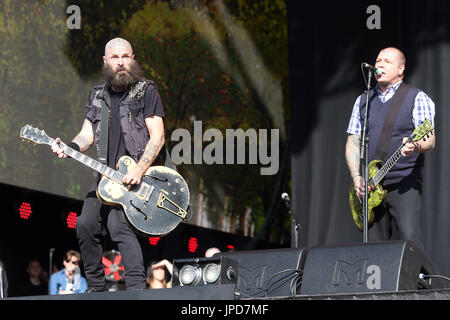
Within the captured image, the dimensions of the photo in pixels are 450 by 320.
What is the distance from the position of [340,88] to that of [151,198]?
3.88 metres

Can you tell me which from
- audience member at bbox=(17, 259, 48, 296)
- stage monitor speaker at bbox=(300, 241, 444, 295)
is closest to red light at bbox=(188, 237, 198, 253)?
audience member at bbox=(17, 259, 48, 296)

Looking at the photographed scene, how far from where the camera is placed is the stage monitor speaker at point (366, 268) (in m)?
3.89

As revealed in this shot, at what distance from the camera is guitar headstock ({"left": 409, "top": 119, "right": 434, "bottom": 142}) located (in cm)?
495

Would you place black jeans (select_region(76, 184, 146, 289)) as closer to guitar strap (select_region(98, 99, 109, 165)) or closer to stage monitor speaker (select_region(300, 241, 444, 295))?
guitar strap (select_region(98, 99, 109, 165))

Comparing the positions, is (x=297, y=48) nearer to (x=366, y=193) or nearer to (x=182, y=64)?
(x=182, y=64)

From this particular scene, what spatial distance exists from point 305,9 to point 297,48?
1.38 feet

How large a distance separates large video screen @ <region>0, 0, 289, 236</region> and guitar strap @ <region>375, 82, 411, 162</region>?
3340mm

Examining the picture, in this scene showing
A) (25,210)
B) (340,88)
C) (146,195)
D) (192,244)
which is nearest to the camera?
(146,195)

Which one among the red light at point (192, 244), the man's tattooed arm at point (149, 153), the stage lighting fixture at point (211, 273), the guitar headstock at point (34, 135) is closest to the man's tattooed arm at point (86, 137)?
the guitar headstock at point (34, 135)

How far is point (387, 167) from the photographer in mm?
5191

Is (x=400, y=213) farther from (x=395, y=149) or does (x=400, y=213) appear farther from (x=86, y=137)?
(x=86, y=137)

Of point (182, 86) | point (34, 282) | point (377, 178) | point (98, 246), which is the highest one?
point (182, 86)

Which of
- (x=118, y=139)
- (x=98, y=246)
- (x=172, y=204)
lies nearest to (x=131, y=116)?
→ (x=118, y=139)
